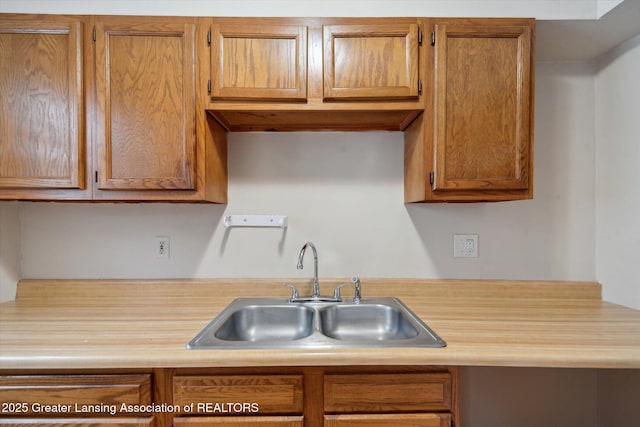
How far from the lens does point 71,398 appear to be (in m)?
0.95

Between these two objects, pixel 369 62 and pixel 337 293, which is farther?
pixel 337 293

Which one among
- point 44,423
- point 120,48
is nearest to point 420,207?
point 120,48

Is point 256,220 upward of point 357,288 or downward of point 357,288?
upward

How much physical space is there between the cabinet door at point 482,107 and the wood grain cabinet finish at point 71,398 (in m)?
1.26

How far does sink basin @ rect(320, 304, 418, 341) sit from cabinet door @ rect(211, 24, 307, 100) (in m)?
0.95

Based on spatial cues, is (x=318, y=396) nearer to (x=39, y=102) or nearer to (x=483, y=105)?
(x=483, y=105)

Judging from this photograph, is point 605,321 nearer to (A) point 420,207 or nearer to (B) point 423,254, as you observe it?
(B) point 423,254

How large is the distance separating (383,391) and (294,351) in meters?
0.31

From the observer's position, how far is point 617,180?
4.75 ft

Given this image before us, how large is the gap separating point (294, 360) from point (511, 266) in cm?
125

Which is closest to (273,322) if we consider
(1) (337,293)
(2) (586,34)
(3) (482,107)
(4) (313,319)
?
(4) (313,319)

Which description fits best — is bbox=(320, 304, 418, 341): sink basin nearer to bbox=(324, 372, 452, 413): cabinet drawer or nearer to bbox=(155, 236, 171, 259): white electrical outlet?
bbox=(324, 372, 452, 413): cabinet drawer

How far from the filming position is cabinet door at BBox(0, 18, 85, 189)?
4.09 feet

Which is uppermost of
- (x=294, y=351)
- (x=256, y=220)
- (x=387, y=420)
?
(x=256, y=220)
